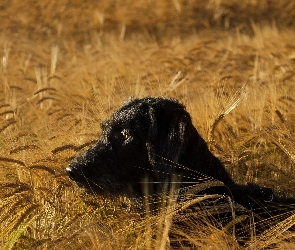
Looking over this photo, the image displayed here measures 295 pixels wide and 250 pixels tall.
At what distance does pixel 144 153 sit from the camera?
348 centimetres

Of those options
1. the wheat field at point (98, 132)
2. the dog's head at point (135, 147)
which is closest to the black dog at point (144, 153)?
the dog's head at point (135, 147)

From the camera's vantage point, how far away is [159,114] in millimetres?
3492

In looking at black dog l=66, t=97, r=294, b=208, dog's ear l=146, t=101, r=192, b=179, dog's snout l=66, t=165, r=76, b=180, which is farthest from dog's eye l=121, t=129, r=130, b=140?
dog's snout l=66, t=165, r=76, b=180

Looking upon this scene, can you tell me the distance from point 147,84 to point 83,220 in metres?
2.97

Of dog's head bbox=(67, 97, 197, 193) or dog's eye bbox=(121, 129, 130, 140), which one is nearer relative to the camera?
dog's head bbox=(67, 97, 197, 193)

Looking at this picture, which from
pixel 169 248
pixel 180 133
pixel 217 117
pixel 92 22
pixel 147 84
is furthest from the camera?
pixel 92 22

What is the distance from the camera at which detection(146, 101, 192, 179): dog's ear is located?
337 centimetres

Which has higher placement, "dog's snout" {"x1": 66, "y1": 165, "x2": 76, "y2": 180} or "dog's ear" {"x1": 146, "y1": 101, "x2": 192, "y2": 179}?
"dog's ear" {"x1": 146, "y1": 101, "x2": 192, "y2": 179}

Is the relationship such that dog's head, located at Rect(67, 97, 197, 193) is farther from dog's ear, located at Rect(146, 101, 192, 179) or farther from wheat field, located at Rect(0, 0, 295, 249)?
wheat field, located at Rect(0, 0, 295, 249)

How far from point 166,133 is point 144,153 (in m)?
0.15

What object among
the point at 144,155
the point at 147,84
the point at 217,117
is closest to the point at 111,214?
the point at 144,155

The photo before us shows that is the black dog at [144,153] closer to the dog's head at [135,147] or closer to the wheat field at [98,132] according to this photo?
the dog's head at [135,147]

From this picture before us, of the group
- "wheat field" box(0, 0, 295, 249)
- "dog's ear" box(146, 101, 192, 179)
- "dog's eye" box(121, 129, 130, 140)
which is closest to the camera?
"wheat field" box(0, 0, 295, 249)

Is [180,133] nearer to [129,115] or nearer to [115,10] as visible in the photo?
[129,115]
